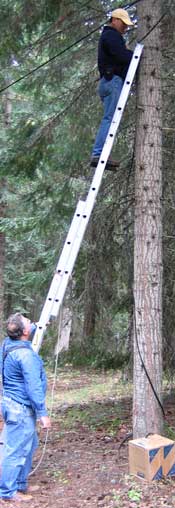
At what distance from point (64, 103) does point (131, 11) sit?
1591mm

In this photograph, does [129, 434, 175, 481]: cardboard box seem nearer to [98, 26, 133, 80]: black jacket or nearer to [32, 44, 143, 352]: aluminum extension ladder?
[32, 44, 143, 352]: aluminum extension ladder

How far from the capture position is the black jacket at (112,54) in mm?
5500

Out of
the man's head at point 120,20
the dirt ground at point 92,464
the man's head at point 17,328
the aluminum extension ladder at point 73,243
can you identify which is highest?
the man's head at point 120,20

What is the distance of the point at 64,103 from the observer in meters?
7.77

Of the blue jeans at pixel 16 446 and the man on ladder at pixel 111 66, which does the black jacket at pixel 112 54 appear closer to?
the man on ladder at pixel 111 66

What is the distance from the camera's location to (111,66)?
224 inches

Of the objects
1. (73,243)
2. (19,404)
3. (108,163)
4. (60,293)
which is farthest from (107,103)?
(19,404)

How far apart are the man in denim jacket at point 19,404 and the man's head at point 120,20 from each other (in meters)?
3.30

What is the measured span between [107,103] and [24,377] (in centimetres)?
305

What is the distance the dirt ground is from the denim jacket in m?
0.83

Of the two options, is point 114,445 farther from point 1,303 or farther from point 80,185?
point 1,303

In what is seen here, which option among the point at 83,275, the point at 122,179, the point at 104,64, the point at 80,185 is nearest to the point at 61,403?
the point at 83,275

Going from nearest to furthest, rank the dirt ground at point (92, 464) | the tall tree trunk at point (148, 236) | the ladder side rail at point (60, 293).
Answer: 1. the dirt ground at point (92, 464)
2. the ladder side rail at point (60, 293)
3. the tall tree trunk at point (148, 236)

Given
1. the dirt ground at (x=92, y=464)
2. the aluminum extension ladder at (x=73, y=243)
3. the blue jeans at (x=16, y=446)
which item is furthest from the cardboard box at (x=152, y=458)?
the aluminum extension ladder at (x=73, y=243)
